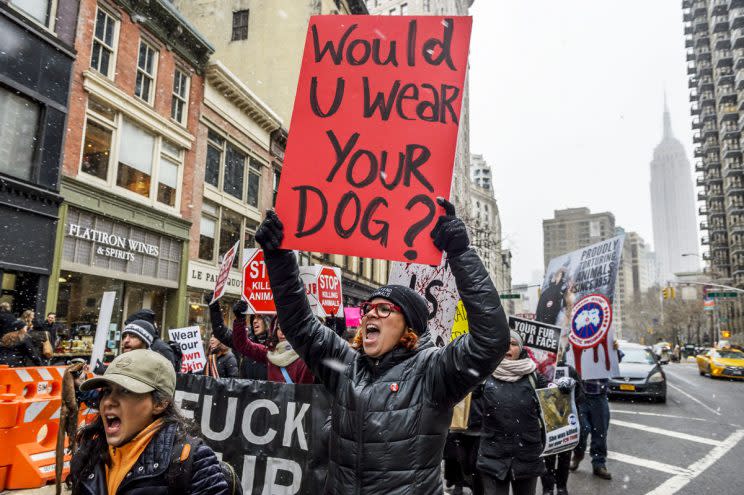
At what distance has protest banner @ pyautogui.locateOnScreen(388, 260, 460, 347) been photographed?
632 centimetres

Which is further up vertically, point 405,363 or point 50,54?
point 50,54

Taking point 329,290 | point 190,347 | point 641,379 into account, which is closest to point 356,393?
point 190,347

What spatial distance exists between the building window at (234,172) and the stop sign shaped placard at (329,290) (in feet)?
39.6

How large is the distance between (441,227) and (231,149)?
66.0ft

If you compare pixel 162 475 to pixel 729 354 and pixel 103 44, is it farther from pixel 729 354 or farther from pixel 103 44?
pixel 729 354

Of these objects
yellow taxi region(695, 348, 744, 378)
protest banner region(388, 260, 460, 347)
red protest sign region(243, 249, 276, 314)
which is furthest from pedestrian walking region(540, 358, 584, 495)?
yellow taxi region(695, 348, 744, 378)

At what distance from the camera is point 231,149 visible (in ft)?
69.4

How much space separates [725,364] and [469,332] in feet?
82.8

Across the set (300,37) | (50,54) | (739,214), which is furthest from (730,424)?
(739,214)

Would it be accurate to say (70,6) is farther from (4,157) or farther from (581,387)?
(581,387)

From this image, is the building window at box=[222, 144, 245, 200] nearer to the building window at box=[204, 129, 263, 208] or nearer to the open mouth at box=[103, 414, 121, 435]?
the building window at box=[204, 129, 263, 208]

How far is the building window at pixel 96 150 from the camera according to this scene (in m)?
14.2

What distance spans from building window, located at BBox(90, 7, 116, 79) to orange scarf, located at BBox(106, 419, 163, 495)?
15283 mm

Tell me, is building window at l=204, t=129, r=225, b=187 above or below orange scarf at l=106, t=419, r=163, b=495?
above
